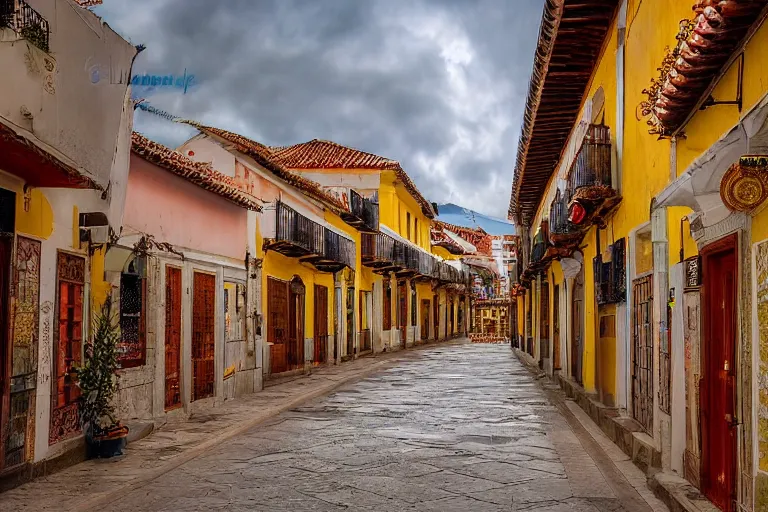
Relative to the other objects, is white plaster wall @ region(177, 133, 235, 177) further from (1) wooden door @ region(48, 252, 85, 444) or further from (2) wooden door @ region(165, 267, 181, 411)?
(1) wooden door @ region(48, 252, 85, 444)

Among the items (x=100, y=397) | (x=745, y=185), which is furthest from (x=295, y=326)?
(x=745, y=185)

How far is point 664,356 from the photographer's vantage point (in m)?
8.25

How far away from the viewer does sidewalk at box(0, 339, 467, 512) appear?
7298 mm

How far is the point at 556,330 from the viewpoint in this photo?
69.3 feet

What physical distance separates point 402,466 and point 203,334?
20.9 ft

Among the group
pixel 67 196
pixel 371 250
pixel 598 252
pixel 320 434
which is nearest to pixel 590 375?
pixel 598 252

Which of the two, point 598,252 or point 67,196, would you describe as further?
point 598,252

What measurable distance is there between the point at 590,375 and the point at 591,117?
170 inches

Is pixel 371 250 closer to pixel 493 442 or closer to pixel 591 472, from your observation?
pixel 493 442

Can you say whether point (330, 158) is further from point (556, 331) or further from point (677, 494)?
point (677, 494)

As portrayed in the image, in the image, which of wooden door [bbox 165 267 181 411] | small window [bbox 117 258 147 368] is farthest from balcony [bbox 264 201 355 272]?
small window [bbox 117 258 147 368]

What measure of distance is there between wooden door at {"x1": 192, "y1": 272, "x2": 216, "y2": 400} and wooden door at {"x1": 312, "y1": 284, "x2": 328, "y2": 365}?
30.9ft

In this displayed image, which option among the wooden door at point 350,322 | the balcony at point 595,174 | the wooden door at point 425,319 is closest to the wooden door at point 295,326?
the wooden door at point 350,322

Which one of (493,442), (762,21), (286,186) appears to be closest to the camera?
(762,21)
